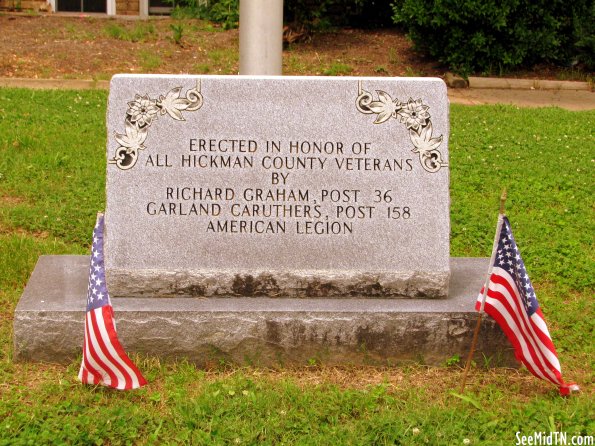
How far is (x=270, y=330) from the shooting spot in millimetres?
4762

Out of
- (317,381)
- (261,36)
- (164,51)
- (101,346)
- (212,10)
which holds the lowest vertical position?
(317,381)

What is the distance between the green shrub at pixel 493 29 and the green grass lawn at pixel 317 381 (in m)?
4.36

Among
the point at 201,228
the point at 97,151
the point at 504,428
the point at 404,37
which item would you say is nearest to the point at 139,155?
the point at 201,228

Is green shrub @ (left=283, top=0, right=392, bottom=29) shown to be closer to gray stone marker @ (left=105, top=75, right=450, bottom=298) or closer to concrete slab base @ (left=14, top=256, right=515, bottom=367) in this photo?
gray stone marker @ (left=105, top=75, right=450, bottom=298)

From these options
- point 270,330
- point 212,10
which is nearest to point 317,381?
point 270,330

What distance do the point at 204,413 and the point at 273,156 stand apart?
138cm

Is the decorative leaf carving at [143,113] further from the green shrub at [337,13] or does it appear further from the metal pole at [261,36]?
the green shrub at [337,13]

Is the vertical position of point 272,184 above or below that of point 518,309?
above

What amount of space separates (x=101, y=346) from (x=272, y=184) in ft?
4.08

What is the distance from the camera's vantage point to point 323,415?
4305mm

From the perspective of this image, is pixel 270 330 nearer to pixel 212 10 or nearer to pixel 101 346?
pixel 101 346

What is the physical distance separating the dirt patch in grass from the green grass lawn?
410 centimetres

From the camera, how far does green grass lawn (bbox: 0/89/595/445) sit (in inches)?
163

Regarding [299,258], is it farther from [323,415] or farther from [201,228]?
[323,415]
